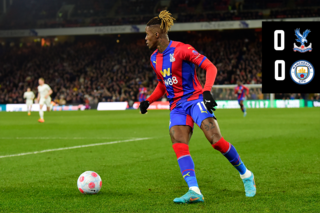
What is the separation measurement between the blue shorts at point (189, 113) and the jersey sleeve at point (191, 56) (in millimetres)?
462

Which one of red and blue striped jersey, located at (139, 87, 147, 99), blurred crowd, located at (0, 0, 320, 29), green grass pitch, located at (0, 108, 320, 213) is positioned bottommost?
green grass pitch, located at (0, 108, 320, 213)

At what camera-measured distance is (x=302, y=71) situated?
26172 mm

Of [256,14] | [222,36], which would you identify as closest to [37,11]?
[222,36]

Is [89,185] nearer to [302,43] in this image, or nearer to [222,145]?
[222,145]

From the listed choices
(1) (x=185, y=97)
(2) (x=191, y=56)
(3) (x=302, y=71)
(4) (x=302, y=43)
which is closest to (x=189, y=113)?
(1) (x=185, y=97)

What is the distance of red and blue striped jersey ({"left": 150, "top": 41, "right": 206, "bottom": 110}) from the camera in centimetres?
478

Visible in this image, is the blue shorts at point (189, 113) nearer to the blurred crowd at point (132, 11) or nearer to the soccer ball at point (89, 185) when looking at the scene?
the soccer ball at point (89, 185)

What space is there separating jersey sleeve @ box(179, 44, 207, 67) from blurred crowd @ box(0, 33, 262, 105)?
3496cm

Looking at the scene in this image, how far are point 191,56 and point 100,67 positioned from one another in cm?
4320

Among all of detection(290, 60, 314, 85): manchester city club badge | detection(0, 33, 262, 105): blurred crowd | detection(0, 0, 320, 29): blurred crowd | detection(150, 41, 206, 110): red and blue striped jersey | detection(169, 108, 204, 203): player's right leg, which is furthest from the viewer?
detection(0, 0, 320, 29): blurred crowd

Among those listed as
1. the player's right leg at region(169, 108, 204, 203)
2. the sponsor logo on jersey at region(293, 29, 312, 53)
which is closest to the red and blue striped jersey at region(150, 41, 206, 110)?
the player's right leg at region(169, 108, 204, 203)

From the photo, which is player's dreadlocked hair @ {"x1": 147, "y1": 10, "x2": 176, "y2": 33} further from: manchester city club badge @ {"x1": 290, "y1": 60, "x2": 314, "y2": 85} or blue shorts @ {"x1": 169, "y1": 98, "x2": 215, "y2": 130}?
manchester city club badge @ {"x1": 290, "y1": 60, "x2": 314, "y2": 85}

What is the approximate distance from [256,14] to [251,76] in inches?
284

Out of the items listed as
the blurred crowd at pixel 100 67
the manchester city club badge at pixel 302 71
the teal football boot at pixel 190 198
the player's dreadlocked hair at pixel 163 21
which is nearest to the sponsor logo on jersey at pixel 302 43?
the manchester city club badge at pixel 302 71
